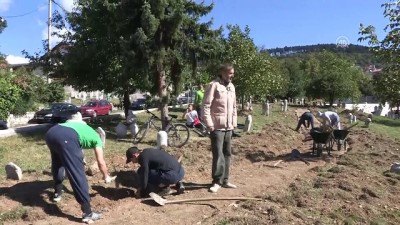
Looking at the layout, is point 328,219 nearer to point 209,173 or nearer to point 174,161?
point 174,161

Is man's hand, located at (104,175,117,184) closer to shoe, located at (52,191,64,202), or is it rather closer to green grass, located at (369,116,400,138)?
shoe, located at (52,191,64,202)

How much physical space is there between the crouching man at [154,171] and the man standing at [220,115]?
69 centimetres

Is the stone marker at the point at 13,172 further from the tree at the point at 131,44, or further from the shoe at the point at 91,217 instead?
the tree at the point at 131,44

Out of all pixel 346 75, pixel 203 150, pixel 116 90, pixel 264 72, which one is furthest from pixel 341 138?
pixel 346 75

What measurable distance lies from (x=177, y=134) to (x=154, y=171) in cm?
568

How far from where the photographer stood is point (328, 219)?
6.14 m

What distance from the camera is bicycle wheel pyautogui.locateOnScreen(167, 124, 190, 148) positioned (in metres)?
12.6

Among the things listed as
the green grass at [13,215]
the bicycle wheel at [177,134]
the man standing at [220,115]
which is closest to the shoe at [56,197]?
the green grass at [13,215]

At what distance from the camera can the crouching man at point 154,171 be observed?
22.4 feet

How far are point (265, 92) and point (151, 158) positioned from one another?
24.0 metres

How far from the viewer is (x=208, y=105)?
697 cm

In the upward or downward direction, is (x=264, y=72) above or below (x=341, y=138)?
above

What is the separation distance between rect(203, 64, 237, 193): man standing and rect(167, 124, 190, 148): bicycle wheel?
17.2 feet

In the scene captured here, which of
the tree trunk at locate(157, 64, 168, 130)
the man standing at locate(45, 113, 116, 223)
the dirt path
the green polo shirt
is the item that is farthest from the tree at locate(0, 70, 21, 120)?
the man standing at locate(45, 113, 116, 223)
